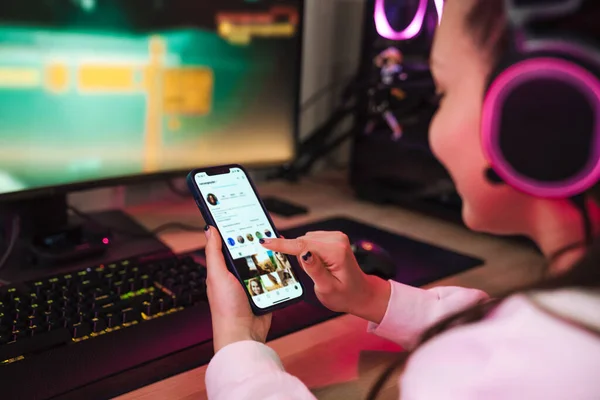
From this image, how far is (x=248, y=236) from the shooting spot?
2.09ft

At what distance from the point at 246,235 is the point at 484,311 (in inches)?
11.6

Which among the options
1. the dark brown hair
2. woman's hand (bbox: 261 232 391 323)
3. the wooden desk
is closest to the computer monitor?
the wooden desk

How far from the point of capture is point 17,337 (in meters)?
0.57

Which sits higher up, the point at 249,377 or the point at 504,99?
the point at 504,99

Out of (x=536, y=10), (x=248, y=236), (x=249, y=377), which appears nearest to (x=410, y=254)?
(x=248, y=236)

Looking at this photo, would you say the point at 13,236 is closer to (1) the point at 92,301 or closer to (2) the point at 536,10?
(1) the point at 92,301

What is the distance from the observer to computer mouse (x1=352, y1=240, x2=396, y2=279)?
0.78 m

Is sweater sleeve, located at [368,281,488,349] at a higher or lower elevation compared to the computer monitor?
lower

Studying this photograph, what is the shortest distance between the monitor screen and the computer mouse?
0.31 m

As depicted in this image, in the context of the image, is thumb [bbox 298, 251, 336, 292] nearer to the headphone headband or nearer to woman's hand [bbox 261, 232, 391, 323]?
woman's hand [bbox 261, 232, 391, 323]

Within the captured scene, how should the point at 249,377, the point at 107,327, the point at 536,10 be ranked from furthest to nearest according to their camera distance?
the point at 107,327, the point at 249,377, the point at 536,10

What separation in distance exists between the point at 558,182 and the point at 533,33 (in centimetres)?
9

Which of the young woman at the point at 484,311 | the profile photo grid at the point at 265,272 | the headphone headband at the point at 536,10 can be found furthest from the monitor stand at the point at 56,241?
the headphone headband at the point at 536,10

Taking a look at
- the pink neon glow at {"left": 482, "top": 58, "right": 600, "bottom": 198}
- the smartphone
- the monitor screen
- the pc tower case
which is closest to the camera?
the pink neon glow at {"left": 482, "top": 58, "right": 600, "bottom": 198}
